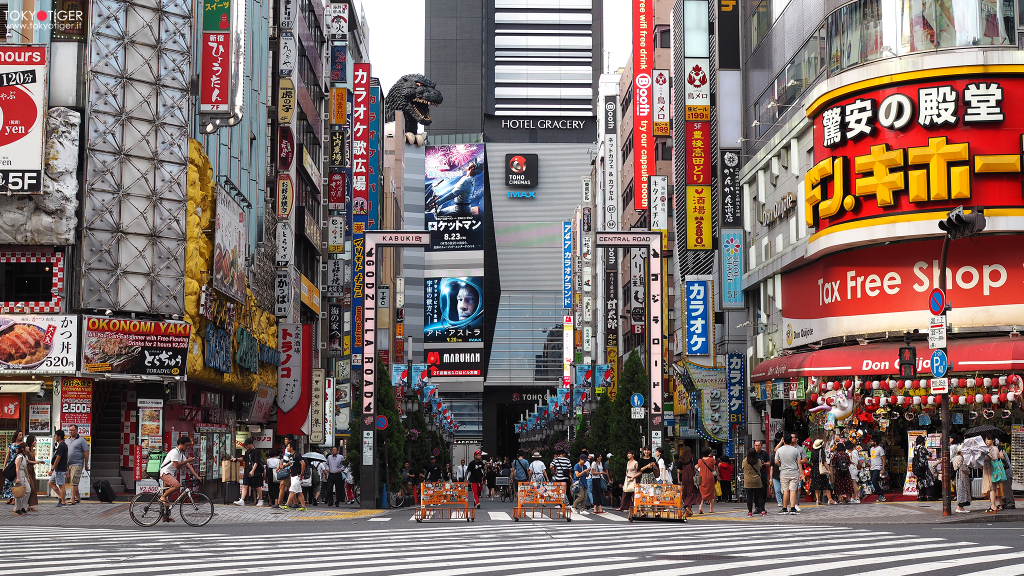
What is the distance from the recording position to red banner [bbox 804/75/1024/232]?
103ft

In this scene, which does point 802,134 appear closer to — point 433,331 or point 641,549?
point 641,549

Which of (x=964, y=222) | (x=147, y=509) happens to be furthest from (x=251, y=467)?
(x=964, y=222)

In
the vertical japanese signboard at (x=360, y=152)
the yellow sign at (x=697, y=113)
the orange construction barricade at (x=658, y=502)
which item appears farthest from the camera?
the vertical japanese signboard at (x=360, y=152)

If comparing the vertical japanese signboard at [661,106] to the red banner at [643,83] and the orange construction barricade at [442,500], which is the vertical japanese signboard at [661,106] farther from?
the orange construction barricade at [442,500]

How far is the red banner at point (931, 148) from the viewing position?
31.5 metres

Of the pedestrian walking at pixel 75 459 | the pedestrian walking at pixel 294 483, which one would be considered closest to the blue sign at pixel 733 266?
the pedestrian walking at pixel 294 483

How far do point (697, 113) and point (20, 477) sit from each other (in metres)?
28.9

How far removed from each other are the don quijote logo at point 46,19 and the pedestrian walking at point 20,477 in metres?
14.1

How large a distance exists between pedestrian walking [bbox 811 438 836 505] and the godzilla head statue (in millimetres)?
117629

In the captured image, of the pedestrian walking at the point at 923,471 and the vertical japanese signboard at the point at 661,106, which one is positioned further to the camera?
the vertical japanese signboard at the point at 661,106

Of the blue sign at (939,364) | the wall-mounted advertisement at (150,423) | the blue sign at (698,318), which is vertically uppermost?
the blue sign at (698,318)

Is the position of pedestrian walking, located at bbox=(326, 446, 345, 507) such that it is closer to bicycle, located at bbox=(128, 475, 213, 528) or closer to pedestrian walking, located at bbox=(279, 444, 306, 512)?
pedestrian walking, located at bbox=(279, 444, 306, 512)

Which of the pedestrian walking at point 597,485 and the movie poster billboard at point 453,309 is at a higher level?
the movie poster billboard at point 453,309

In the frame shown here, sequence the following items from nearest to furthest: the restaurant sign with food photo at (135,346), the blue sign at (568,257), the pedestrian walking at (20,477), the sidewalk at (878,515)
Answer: the sidewalk at (878,515) → the pedestrian walking at (20,477) → the restaurant sign with food photo at (135,346) → the blue sign at (568,257)
